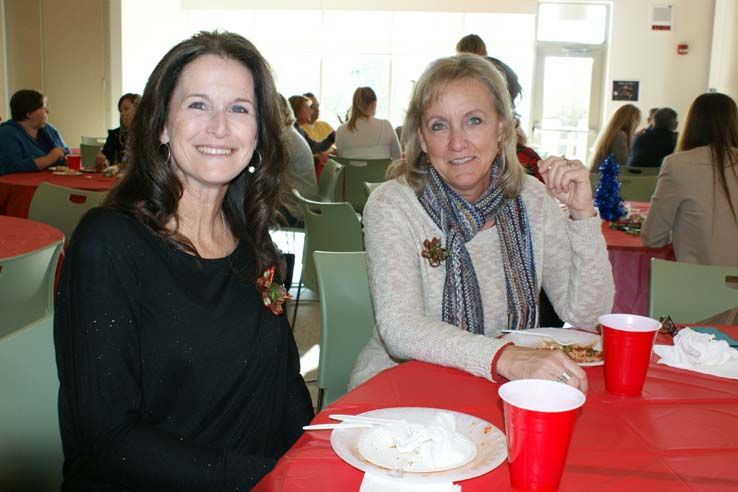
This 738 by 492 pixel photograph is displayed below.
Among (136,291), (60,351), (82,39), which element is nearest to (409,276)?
(136,291)

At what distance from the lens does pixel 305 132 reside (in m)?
8.68

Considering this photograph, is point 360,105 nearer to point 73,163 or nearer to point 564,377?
point 73,163

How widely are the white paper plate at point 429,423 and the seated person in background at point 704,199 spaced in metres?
2.50

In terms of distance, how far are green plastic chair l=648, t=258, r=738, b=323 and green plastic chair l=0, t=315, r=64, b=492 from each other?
6.21ft

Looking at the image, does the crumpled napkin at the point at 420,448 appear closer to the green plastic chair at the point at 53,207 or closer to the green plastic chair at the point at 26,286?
the green plastic chair at the point at 26,286

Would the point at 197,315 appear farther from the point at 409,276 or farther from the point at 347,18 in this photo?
the point at 347,18

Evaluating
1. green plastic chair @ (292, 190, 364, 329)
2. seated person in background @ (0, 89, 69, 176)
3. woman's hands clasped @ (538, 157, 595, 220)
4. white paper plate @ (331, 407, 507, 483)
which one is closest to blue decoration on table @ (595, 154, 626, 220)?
green plastic chair @ (292, 190, 364, 329)

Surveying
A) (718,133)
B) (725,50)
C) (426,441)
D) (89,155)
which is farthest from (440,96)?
(725,50)

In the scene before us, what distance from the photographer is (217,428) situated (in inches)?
59.7

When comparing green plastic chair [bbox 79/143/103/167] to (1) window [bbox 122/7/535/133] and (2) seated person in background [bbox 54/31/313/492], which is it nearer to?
(1) window [bbox 122/7/535/133]

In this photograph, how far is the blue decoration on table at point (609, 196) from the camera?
386 centimetres

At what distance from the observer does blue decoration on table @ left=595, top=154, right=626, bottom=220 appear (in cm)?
386

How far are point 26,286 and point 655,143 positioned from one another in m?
6.48

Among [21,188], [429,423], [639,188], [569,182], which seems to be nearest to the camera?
[429,423]
